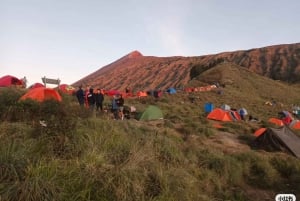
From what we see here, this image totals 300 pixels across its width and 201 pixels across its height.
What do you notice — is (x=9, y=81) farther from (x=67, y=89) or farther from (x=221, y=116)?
(x=221, y=116)

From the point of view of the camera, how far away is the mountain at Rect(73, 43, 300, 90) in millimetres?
87625

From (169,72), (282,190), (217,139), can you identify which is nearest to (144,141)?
(282,190)

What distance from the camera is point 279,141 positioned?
49.2ft

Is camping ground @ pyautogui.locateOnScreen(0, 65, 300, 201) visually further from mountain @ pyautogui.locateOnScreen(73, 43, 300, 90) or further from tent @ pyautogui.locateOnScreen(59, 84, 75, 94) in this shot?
mountain @ pyautogui.locateOnScreen(73, 43, 300, 90)

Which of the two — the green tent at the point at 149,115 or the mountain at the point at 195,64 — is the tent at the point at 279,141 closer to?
the green tent at the point at 149,115

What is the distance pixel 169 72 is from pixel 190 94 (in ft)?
217

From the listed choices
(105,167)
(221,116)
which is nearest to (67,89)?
(221,116)

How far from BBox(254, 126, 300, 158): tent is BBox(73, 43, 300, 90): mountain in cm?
6512

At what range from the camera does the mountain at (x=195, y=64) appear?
87.6m

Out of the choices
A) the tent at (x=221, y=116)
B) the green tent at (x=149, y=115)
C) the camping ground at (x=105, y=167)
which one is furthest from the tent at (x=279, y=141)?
the tent at (x=221, y=116)

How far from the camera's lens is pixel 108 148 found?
670 cm

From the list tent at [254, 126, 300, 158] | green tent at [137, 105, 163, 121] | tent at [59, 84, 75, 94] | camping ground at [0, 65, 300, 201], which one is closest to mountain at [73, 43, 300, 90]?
tent at [59, 84, 75, 94]

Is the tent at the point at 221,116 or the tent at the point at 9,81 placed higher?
the tent at the point at 9,81

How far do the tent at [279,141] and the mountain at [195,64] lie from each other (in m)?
65.1
